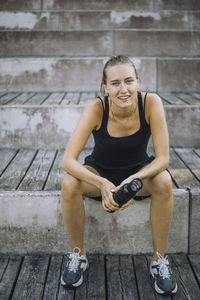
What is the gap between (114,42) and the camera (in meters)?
3.62

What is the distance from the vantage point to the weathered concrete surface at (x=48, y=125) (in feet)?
8.40

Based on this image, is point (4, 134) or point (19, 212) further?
point (4, 134)

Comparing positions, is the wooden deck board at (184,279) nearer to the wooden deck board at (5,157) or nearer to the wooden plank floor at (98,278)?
the wooden plank floor at (98,278)

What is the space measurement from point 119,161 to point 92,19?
110 inches

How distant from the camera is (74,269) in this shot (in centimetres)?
161

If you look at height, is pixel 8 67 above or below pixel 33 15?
below

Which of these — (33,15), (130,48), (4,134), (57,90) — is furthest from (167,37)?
(4,134)

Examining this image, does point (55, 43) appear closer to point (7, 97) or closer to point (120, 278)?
point (7, 97)

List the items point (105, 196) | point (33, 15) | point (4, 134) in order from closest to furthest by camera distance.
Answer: point (105, 196), point (4, 134), point (33, 15)

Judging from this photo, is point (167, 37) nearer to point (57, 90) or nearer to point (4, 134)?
point (57, 90)

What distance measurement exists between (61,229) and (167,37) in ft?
8.72

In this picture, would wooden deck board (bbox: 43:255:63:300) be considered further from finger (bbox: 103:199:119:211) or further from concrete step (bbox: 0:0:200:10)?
concrete step (bbox: 0:0:200:10)

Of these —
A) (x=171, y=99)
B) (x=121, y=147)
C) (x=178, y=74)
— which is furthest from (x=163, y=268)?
(x=178, y=74)

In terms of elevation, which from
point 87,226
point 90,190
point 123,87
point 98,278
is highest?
point 123,87
